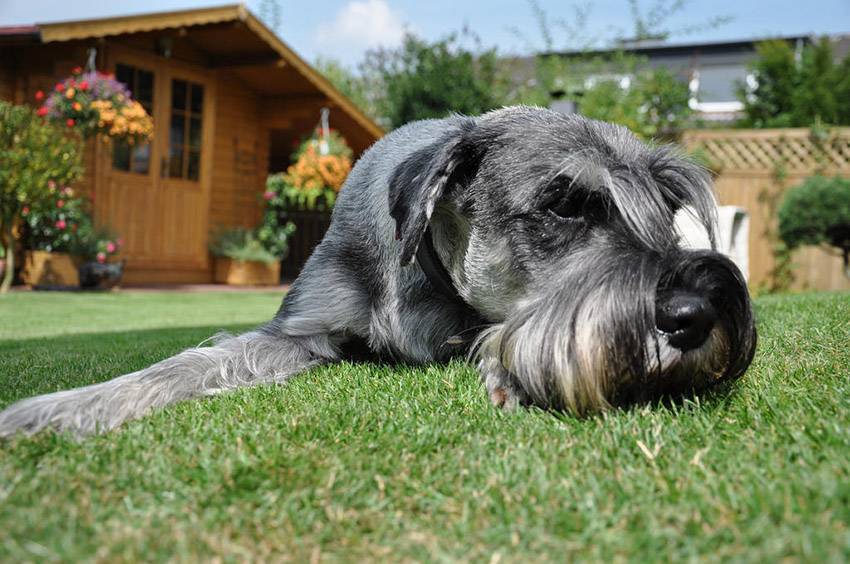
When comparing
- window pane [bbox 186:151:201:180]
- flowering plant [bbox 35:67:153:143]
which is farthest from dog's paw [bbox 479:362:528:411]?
window pane [bbox 186:151:201:180]

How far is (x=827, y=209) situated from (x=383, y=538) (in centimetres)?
1230

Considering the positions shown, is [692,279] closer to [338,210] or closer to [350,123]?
[338,210]

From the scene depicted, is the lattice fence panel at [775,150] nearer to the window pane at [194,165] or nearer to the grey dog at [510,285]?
the window pane at [194,165]

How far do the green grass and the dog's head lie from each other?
0.15 meters

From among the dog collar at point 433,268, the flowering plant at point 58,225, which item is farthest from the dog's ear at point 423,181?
the flowering plant at point 58,225

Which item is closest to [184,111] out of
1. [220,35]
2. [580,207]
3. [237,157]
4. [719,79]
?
[220,35]

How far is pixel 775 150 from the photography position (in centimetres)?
1469

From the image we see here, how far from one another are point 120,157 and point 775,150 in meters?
12.2

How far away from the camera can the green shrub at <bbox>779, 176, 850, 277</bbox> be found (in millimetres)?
11656

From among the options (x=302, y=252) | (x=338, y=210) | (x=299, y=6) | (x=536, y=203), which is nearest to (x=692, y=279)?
(x=536, y=203)

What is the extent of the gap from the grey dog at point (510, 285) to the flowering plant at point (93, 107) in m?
8.23

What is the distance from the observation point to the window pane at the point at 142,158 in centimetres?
1302

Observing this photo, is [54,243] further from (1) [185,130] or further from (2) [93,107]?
(1) [185,130]

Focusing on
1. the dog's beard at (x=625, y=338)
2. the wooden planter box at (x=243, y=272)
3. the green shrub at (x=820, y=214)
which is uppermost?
the green shrub at (x=820, y=214)
